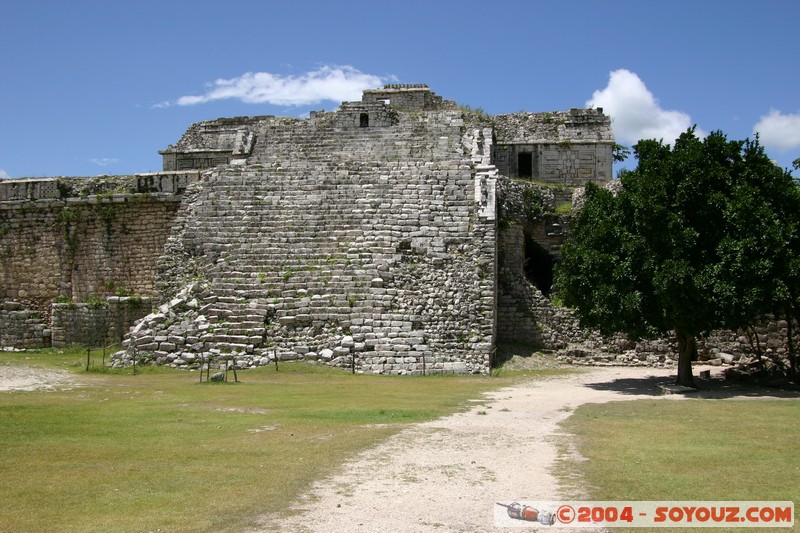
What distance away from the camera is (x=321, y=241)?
20.8 meters

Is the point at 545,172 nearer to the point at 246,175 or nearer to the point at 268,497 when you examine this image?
the point at 246,175

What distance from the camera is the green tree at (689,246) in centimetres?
1481

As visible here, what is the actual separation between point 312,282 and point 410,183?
4.42 meters

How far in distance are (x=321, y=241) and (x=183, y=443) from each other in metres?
12.1

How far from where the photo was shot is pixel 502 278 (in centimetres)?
2197

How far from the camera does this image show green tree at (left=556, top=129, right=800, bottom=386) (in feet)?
48.6

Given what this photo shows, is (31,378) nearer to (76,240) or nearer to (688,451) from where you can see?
(76,240)

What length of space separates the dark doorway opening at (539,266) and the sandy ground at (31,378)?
44.7ft

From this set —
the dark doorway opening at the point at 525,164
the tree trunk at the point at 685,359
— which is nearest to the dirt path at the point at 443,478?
the tree trunk at the point at 685,359

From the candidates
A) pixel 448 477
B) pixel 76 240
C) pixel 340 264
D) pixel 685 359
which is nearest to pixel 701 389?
pixel 685 359

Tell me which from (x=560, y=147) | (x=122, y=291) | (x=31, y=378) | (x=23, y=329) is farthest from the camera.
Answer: (x=560, y=147)

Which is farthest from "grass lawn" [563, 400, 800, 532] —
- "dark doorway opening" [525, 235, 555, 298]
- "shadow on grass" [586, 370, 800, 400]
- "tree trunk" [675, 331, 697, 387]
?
"dark doorway opening" [525, 235, 555, 298]

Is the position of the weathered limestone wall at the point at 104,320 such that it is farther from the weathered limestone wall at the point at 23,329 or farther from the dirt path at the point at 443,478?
the dirt path at the point at 443,478

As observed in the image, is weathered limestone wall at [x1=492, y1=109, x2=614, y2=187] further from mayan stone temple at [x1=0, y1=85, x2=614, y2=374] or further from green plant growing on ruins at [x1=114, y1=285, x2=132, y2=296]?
green plant growing on ruins at [x1=114, y1=285, x2=132, y2=296]
